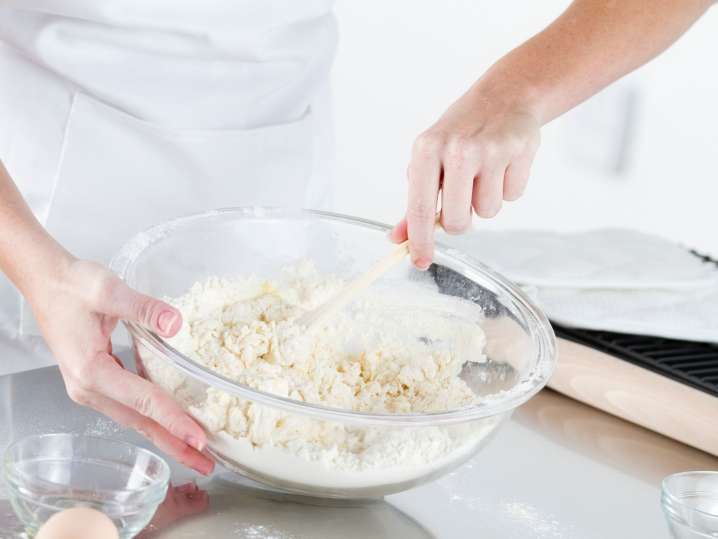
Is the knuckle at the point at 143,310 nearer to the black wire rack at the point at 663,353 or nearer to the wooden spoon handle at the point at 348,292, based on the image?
the wooden spoon handle at the point at 348,292

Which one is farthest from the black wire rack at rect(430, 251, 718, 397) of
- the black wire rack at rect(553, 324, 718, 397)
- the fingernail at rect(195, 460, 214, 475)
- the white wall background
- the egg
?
the white wall background

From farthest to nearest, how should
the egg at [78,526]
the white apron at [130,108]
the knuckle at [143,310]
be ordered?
the white apron at [130,108] < the knuckle at [143,310] < the egg at [78,526]

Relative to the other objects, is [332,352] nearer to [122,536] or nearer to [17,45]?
[122,536]

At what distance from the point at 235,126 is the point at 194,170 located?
70 millimetres

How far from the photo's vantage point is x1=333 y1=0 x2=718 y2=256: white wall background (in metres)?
2.74

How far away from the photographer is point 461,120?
955 mm

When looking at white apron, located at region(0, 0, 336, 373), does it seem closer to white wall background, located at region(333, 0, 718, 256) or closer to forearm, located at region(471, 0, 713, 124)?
forearm, located at region(471, 0, 713, 124)

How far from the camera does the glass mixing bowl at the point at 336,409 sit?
2.58ft

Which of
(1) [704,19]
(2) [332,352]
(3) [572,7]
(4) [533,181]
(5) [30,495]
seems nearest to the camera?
(5) [30,495]

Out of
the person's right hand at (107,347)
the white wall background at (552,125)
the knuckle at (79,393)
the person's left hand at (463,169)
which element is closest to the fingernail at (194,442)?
the person's right hand at (107,347)

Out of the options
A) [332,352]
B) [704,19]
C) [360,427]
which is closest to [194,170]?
[332,352]

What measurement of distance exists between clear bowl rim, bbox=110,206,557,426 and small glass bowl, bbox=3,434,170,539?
0.08 metres

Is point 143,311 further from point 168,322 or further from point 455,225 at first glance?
point 455,225

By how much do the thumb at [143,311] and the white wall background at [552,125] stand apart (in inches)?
81.4
